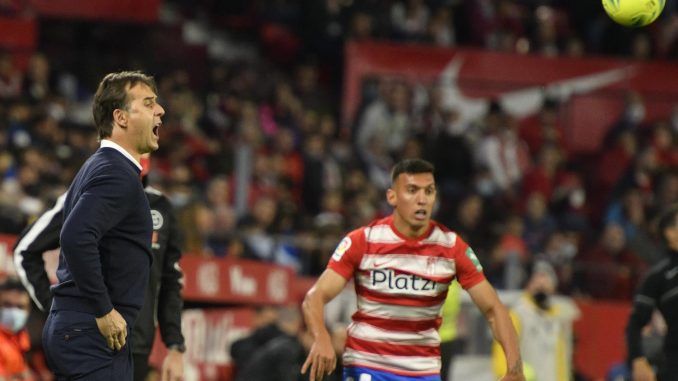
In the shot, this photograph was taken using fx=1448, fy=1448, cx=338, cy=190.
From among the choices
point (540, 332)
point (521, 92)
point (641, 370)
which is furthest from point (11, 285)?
point (521, 92)

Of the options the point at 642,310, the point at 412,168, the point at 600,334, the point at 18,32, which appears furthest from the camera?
the point at 18,32

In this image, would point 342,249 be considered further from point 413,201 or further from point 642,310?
point 642,310

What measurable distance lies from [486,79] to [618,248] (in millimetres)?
3197

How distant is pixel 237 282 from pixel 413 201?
16.6ft

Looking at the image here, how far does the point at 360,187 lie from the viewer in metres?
15.8

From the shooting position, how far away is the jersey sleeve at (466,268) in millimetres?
7559

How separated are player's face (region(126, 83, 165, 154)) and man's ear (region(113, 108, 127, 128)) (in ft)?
0.06

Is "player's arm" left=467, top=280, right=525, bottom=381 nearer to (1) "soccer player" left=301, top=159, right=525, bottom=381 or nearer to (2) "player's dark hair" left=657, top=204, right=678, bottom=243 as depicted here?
(1) "soccer player" left=301, top=159, right=525, bottom=381

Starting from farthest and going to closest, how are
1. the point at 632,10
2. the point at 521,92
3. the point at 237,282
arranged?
the point at 521,92
the point at 237,282
the point at 632,10

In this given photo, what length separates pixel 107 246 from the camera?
236 inches

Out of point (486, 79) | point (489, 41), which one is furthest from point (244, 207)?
point (489, 41)

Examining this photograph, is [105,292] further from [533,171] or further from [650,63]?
[650,63]

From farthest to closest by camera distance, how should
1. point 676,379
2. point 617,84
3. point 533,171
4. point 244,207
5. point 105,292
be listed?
1. point 617,84
2. point 533,171
3. point 244,207
4. point 676,379
5. point 105,292

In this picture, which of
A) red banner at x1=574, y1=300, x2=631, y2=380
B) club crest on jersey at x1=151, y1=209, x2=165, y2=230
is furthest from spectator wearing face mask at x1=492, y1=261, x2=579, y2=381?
club crest on jersey at x1=151, y1=209, x2=165, y2=230
